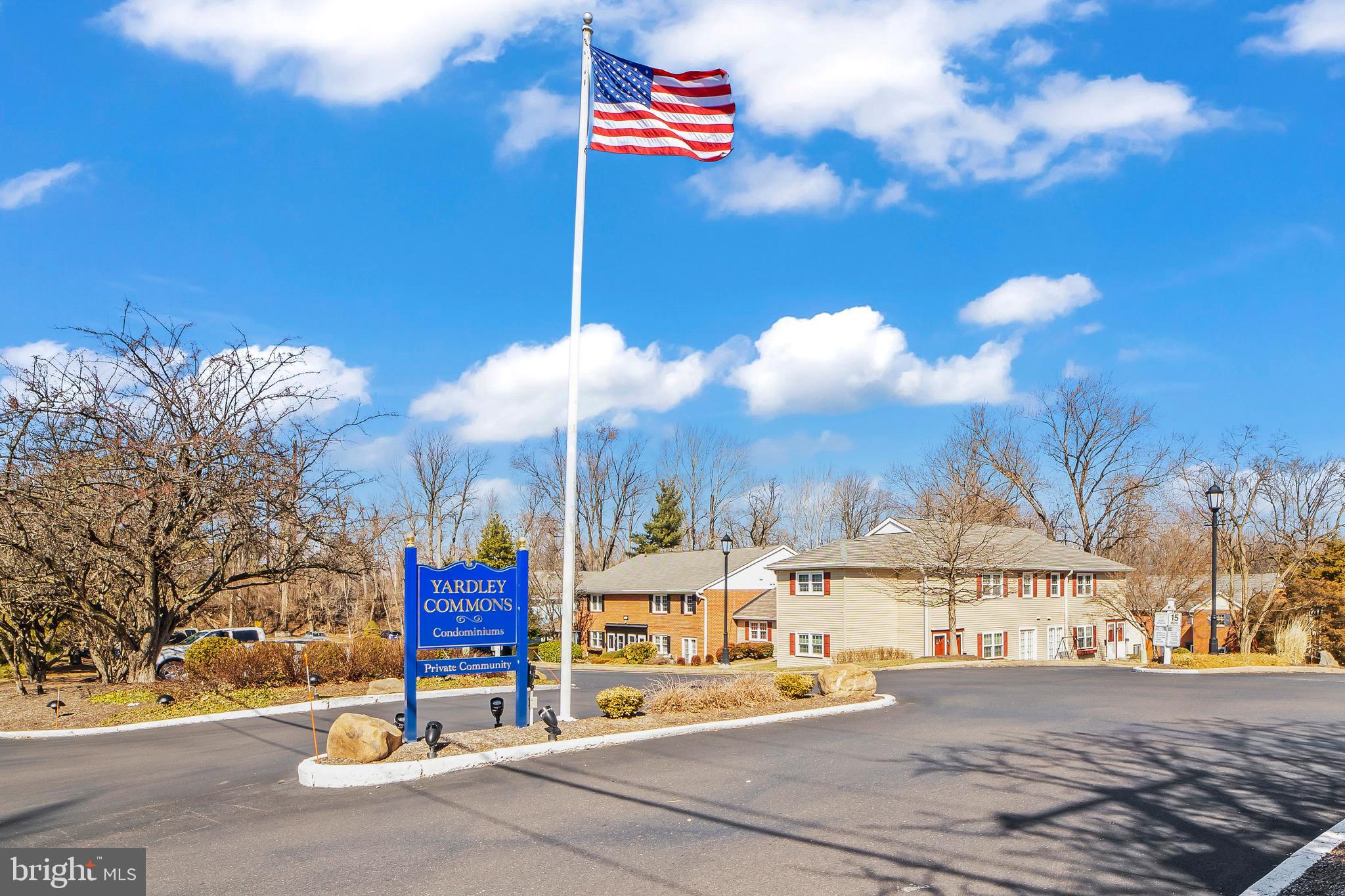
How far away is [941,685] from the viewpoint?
21219 mm

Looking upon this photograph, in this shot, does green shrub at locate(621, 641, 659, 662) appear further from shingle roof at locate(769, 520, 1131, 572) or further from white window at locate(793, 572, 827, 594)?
white window at locate(793, 572, 827, 594)

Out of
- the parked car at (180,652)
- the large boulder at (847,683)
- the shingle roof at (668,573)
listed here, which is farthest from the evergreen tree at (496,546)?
the large boulder at (847,683)

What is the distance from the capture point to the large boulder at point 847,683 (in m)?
16.9

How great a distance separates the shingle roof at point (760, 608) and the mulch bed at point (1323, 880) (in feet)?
138

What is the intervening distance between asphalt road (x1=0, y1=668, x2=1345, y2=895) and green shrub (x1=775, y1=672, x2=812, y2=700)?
6.20ft

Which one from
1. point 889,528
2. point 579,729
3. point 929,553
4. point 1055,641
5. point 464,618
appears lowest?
point 1055,641

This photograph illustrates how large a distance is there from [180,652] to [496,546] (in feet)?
80.7

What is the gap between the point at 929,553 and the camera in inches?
1548

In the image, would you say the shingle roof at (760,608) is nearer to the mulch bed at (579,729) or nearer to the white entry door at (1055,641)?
the white entry door at (1055,641)

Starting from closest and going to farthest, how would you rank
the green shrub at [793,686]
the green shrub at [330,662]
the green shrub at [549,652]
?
1. the green shrub at [793,686]
2. the green shrub at [330,662]
3. the green shrub at [549,652]

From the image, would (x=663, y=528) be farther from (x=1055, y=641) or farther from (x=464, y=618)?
(x=464, y=618)

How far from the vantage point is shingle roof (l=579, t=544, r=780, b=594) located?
172 feet

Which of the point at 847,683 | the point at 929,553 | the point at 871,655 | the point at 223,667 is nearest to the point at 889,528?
the point at 929,553

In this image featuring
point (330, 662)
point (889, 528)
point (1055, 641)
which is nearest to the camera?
point (330, 662)
